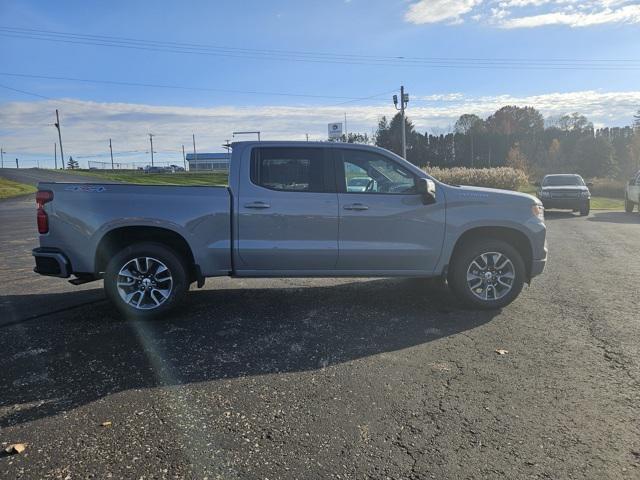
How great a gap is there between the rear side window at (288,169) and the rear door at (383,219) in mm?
251

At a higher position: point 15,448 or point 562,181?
point 562,181

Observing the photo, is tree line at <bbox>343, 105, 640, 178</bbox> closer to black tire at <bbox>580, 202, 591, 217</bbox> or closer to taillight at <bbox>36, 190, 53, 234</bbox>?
black tire at <bbox>580, 202, 591, 217</bbox>

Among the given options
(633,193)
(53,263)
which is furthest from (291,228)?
(633,193)

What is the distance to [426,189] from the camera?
18.4ft

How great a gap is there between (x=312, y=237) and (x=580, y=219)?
1577cm

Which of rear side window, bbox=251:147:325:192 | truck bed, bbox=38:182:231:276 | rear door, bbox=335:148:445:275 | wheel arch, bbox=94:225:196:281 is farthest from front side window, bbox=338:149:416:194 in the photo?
wheel arch, bbox=94:225:196:281

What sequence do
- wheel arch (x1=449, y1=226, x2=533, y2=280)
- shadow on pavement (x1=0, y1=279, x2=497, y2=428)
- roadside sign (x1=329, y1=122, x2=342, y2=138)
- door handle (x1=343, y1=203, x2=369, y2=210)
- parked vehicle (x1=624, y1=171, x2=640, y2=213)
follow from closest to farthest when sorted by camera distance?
shadow on pavement (x1=0, y1=279, x2=497, y2=428)
door handle (x1=343, y1=203, x2=369, y2=210)
wheel arch (x1=449, y1=226, x2=533, y2=280)
parked vehicle (x1=624, y1=171, x2=640, y2=213)
roadside sign (x1=329, y1=122, x2=342, y2=138)

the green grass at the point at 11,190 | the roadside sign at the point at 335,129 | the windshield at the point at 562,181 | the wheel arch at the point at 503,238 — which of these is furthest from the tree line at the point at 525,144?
the wheel arch at the point at 503,238

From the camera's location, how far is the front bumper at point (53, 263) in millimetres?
5453

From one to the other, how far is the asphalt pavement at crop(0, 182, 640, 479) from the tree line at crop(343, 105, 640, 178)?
5422cm

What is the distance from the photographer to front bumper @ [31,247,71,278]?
5.45m

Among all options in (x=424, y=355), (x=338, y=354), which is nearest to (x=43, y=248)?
(x=338, y=354)

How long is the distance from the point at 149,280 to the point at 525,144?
95.9 metres

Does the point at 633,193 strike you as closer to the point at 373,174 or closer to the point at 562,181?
the point at 562,181
